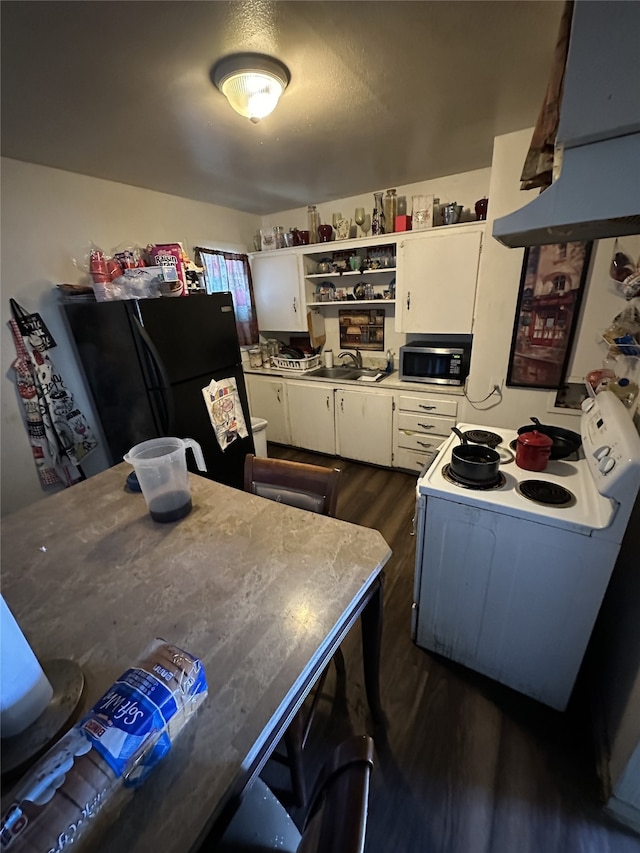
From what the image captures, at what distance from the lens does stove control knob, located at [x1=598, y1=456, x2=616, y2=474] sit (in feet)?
3.17

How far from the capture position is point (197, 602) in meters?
0.82

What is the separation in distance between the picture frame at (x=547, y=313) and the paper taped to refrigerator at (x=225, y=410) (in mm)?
1860

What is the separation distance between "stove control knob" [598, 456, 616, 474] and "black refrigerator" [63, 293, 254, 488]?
190cm

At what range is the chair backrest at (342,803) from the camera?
15.8 inches

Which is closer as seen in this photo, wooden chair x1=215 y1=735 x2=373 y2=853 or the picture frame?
wooden chair x1=215 y1=735 x2=373 y2=853

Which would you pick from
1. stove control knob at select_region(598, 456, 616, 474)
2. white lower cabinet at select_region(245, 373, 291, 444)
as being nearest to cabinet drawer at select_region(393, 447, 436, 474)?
white lower cabinet at select_region(245, 373, 291, 444)

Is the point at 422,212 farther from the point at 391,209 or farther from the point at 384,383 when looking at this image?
the point at 384,383

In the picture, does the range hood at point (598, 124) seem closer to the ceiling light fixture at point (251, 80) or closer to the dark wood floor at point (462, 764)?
the ceiling light fixture at point (251, 80)

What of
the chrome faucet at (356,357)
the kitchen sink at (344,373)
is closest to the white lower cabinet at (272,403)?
the kitchen sink at (344,373)

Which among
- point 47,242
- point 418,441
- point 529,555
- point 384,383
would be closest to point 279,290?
point 384,383

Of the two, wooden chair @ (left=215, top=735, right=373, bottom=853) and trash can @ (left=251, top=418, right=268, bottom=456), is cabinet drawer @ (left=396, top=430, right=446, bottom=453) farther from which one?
wooden chair @ (left=215, top=735, right=373, bottom=853)

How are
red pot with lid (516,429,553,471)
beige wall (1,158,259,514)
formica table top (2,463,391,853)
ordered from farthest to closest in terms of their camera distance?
1. beige wall (1,158,259,514)
2. red pot with lid (516,429,553,471)
3. formica table top (2,463,391,853)

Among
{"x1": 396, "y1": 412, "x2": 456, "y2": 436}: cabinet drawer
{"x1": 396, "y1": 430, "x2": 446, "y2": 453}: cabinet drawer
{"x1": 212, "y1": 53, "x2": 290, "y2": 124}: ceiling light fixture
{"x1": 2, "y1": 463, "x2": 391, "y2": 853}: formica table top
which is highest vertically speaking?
{"x1": 212, "y1": 53, "x2": 290, "y2": 124}: ceiling light fixture

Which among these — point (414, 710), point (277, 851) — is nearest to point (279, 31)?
point (277, 851)
